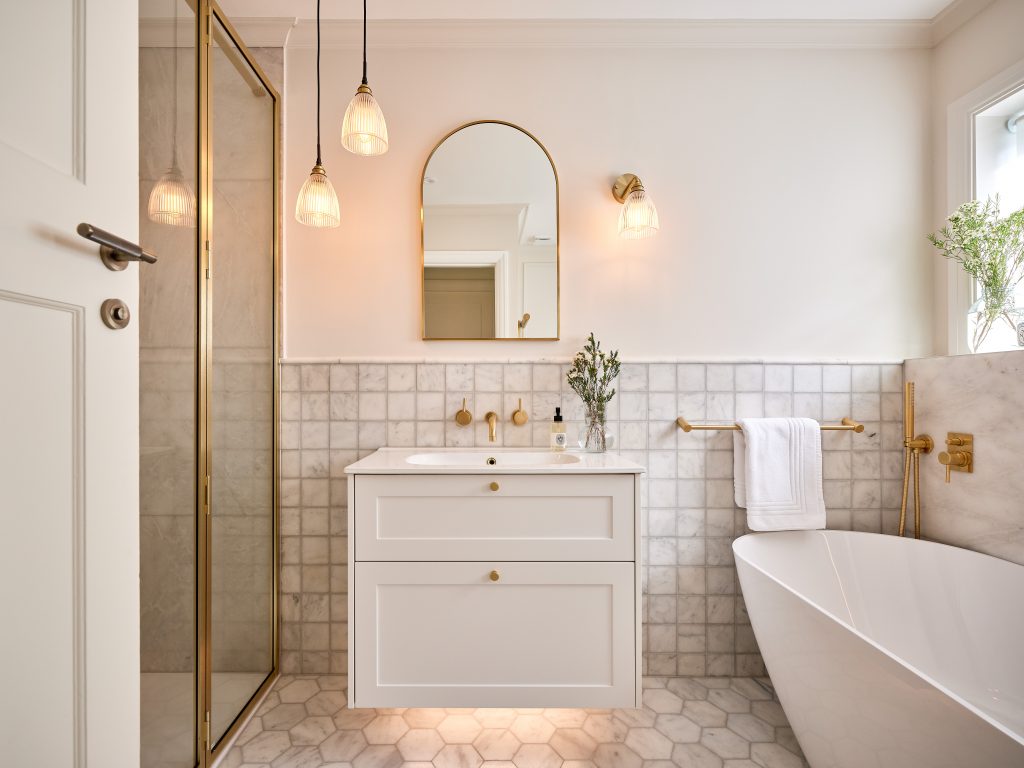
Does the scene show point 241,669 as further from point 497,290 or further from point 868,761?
point 868,761

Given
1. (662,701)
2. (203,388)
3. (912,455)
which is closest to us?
(203,388)

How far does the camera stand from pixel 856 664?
106cm

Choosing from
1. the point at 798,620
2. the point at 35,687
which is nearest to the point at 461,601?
the point at 798,620

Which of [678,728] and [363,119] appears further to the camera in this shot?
[678,728]

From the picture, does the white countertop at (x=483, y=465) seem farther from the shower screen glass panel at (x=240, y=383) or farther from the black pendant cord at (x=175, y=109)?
the black pendant cord at (x=175, y=109)

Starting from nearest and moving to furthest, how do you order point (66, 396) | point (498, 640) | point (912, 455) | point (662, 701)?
1. point (66, 396)
2. point (498, 640)
3. point (662, 701)
4. point (912, 455)

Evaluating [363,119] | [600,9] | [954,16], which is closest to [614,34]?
[600,9]

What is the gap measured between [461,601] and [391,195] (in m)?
1.47

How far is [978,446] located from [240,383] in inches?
94.1

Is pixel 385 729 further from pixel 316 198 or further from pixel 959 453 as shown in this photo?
pixel 959 453

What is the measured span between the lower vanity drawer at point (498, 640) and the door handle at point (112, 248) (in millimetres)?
1007

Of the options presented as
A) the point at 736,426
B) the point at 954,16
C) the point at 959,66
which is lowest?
the point at 736,426

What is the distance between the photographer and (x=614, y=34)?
74.6 inches

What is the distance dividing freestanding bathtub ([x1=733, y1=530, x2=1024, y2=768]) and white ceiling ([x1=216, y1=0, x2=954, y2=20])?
189 centimetres
